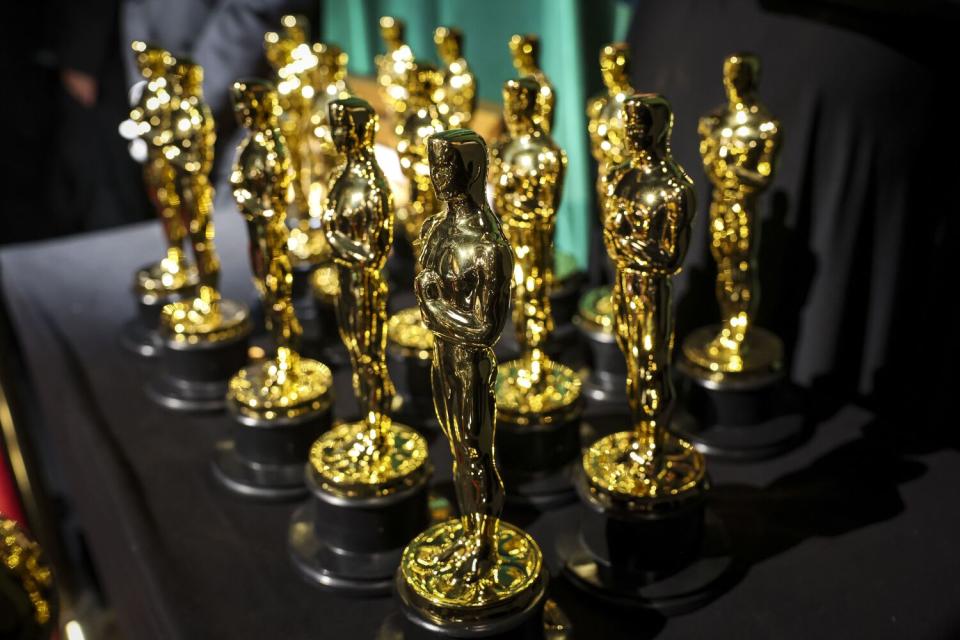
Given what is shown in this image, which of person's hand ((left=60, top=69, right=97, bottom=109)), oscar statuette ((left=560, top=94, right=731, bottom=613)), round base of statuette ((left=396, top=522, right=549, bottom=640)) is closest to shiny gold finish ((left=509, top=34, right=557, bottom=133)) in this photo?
oscar statuette ((left=560, top=94, right=731, bottom=613))

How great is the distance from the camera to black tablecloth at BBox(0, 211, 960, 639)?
2.06 feet

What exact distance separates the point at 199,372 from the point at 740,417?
1.80 feet

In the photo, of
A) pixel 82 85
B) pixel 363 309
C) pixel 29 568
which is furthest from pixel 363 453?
pixel 82 85

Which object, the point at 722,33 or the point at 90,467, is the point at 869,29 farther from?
the point at 90,467

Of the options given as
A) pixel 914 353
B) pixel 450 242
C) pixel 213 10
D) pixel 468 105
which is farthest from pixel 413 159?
pixel 213 10

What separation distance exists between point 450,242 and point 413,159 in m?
0.30

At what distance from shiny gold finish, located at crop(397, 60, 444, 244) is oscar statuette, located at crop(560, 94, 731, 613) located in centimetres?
20

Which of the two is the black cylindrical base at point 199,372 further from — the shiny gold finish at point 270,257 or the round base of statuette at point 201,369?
the shiny gold finish at point 270,257

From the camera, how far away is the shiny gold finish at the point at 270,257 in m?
0.73

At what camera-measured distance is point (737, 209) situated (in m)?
0.79

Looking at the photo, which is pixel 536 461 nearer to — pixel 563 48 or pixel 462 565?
pixel 462 565

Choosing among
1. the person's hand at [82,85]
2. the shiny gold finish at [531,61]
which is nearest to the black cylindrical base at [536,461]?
the shiny gold finish at [531,61]

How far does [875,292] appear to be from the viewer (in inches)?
38.3

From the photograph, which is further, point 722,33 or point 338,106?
point 722,33
